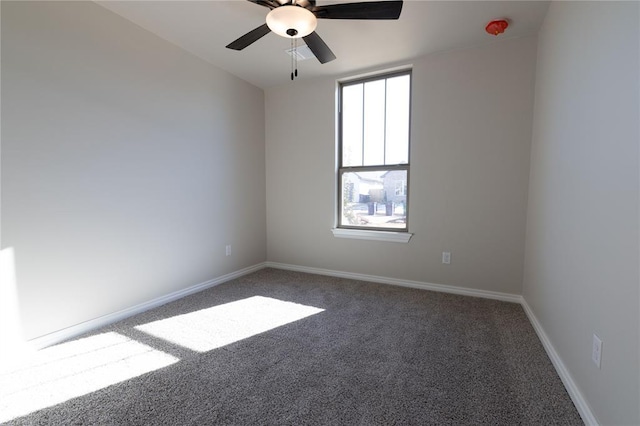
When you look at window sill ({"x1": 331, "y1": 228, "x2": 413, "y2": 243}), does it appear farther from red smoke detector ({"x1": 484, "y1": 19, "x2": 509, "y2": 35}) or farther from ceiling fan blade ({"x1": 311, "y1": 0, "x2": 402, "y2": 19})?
ceiling fan blade ({"x1": 311, "y1": 0, "x2": 402, "y2": 19})

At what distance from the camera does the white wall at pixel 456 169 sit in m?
2.62

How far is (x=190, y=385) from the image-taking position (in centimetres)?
154

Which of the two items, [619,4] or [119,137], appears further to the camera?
[119,137]

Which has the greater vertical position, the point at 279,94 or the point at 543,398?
the point at 279,94

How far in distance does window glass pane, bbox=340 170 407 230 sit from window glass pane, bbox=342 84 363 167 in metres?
0.20

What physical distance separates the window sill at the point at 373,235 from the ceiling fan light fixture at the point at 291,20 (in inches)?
86.2

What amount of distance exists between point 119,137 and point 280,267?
8.06 feet

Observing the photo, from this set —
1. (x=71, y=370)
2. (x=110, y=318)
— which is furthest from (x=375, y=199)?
(x=71, y=370)

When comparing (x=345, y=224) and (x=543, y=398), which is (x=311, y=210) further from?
(x=543, y=398)

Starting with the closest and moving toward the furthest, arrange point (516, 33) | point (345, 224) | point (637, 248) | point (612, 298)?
point (637, 248) < point (612, 298) < point (516, 33) < point (345, 224)

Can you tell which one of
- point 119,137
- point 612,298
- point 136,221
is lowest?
point 612,298

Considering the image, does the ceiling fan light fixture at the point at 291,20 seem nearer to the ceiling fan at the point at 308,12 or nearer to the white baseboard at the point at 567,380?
the ceiling fan at the point at 308,12

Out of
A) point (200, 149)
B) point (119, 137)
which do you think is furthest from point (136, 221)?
point (200, 149)

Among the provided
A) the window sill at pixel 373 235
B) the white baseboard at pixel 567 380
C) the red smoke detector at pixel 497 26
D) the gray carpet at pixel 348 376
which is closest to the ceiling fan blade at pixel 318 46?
the red smoke detector at pixel 497 26
